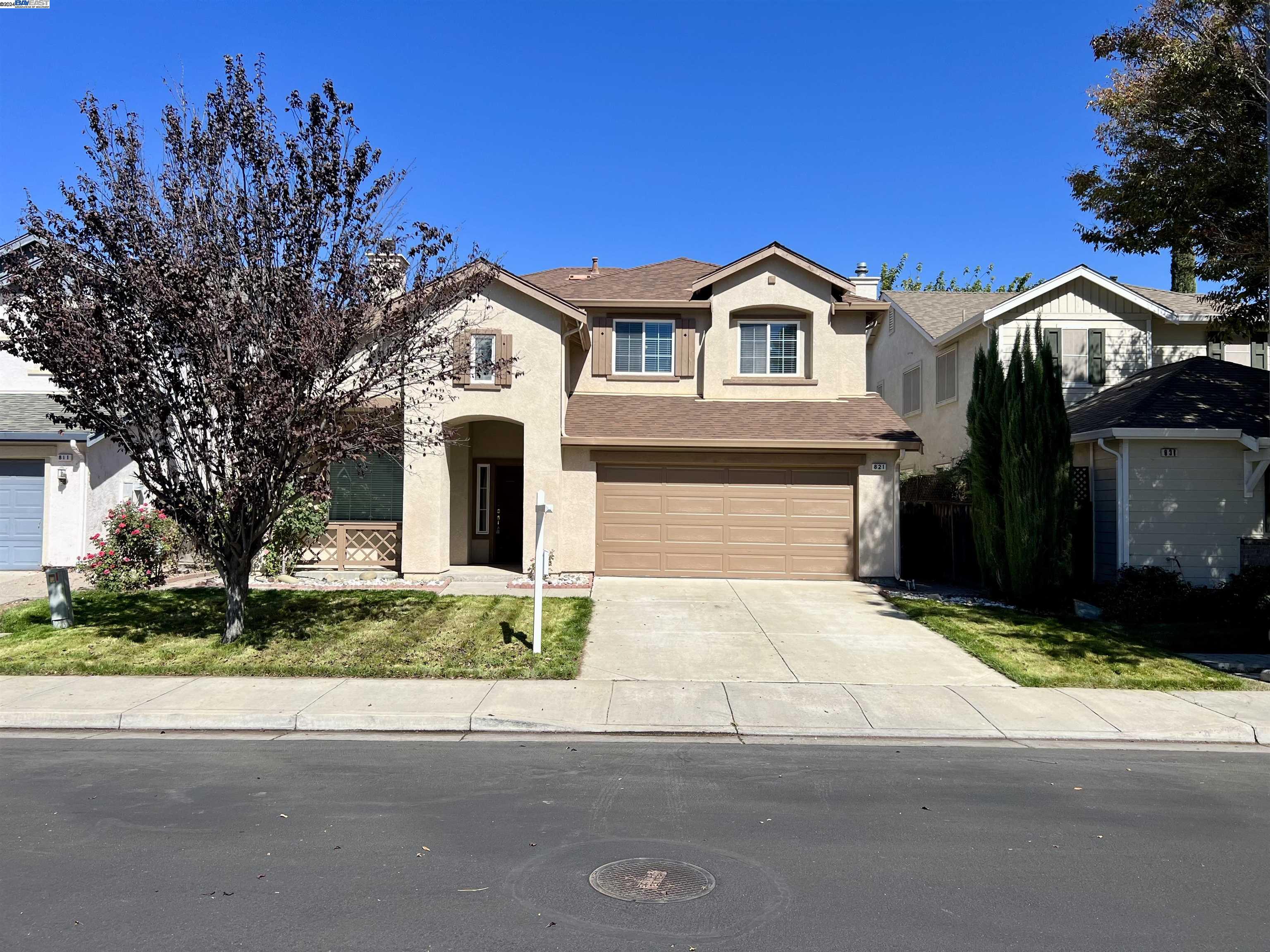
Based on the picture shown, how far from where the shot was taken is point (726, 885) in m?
4.78

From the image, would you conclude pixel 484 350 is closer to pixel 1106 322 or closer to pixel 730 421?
pixel 730 421

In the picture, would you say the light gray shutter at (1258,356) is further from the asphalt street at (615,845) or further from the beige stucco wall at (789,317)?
the asphalt street at (615,845)

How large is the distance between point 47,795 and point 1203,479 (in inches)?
686

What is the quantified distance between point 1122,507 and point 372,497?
14446 mm

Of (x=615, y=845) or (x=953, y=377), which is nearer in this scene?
(x=615, y=845)

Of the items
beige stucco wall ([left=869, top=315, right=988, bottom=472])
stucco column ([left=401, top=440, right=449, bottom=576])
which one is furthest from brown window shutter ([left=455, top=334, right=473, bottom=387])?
beige stucco wall ([left=869, top=315, right=988, bottom=472])

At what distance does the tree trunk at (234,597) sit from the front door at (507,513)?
29.7 ft

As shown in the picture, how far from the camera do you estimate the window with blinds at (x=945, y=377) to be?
73.2 feet

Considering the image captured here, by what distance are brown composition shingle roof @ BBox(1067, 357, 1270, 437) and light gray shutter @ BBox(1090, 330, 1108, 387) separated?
796mm

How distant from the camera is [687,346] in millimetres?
19484

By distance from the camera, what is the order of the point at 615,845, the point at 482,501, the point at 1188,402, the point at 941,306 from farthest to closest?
1. the point at 941,306
2. the point at 482,501
3. the point at 1188,402
4. the point at 615,845

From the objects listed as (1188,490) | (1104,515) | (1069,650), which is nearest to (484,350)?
(1069,650)

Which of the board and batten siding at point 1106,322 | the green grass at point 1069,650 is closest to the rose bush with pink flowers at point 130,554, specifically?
the green grass at point 1069,650

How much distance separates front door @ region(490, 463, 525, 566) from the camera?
66.1 ft
